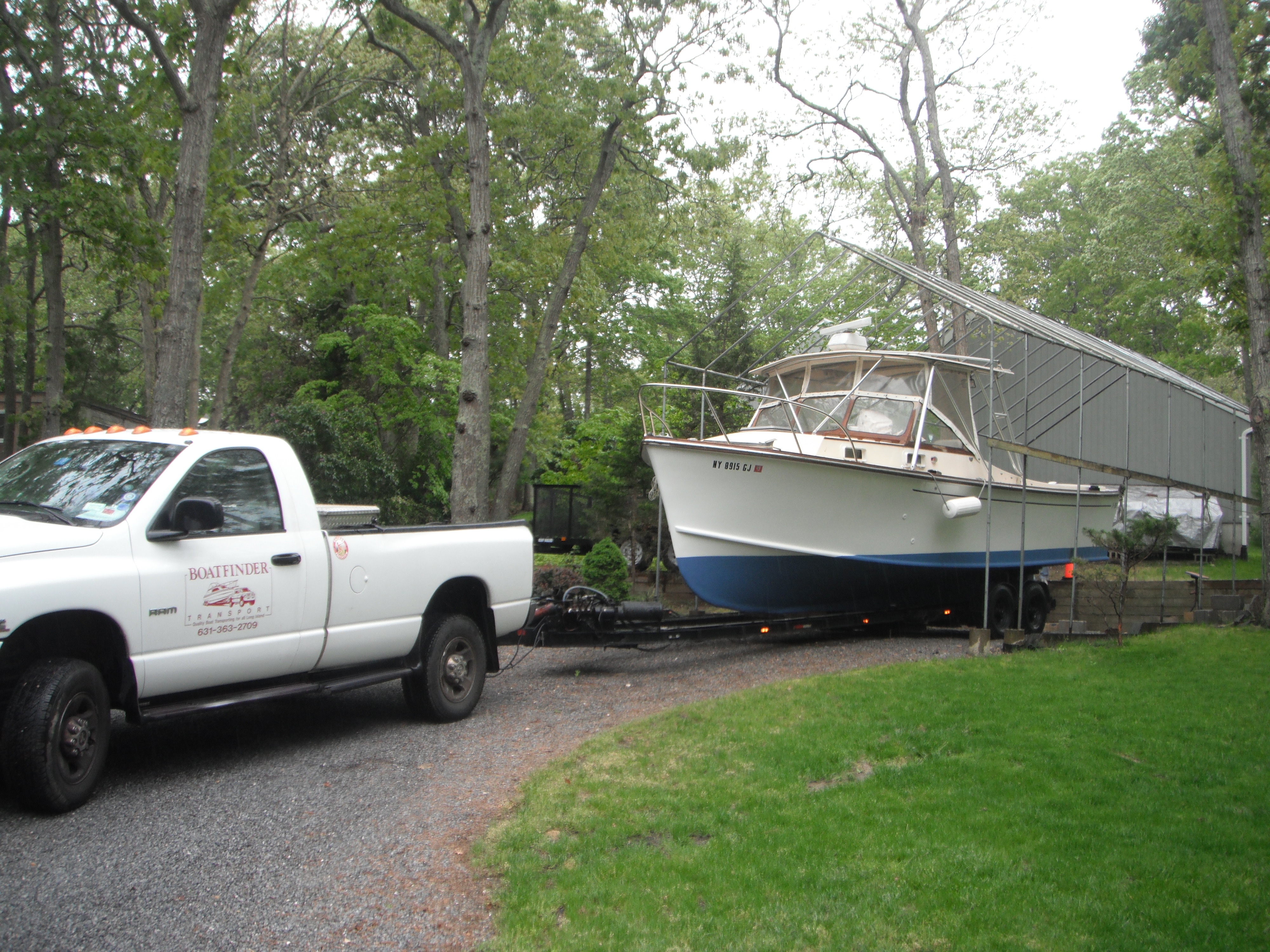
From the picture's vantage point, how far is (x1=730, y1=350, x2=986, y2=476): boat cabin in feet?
37.4

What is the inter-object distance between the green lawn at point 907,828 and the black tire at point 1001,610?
5136 millimetres

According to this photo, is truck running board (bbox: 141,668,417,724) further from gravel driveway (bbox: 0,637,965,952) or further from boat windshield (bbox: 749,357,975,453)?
boat windshield (bbox: 749,357,975,453)

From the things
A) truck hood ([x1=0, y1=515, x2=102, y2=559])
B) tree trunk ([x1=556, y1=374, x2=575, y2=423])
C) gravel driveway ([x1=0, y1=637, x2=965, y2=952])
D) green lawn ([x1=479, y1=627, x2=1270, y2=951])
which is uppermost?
tree trunk ([x1=556, y1=374, x2=575, y2=423])

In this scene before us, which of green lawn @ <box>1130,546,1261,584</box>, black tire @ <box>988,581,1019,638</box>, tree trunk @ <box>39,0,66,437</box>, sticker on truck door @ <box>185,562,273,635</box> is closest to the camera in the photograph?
sticker on truck door @ <box>185,562,273,635</box>

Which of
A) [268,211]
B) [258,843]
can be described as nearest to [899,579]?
[258,843]

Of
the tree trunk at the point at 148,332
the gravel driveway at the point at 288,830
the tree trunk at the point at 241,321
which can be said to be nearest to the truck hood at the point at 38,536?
the gravel driveway at the point at 288,830

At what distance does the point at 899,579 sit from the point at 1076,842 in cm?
760

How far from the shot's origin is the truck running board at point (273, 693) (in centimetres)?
516

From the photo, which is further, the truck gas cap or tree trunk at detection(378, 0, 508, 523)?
tree trunk at detection(378, 0, 508, 523)

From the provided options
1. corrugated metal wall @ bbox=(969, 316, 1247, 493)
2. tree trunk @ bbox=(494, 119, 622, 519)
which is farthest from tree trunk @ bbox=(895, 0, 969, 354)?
tree trunk @ bbox=(494, 119, 622, 519)

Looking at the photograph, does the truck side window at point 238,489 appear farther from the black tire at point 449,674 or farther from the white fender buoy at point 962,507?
the white fender buoy at point 962,507

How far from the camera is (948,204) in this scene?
76.4ft

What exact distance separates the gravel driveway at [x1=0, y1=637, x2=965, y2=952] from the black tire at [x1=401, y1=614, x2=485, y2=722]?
0.47 feet

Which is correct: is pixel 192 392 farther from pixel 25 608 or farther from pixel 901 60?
pixel 901 60
